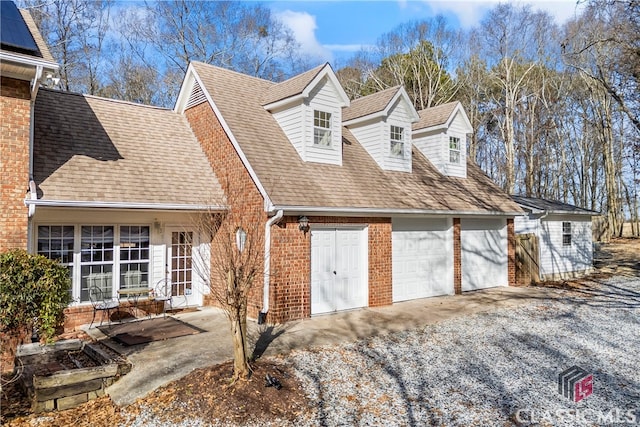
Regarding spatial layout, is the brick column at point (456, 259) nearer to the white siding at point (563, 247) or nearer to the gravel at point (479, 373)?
the gravel at point (479, 373)

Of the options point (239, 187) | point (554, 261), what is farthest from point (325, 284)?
point (554, 261)

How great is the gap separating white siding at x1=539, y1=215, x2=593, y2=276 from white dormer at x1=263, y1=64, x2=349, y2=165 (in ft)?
33.1

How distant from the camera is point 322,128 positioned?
1212 cm

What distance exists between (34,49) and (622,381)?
1106cm

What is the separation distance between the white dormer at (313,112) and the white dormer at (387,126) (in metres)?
1.59

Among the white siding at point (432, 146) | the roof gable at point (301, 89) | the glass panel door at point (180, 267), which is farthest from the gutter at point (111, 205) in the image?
the white siding at point (432, 146)

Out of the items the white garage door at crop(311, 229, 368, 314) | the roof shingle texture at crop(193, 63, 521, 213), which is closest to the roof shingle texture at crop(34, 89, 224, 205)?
the roof shingle texture at crop(193, 63, 521, 213)

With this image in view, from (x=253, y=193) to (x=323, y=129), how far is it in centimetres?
317

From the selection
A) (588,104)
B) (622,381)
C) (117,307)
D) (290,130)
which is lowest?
(622,381)

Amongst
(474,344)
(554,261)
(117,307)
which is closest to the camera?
(474,344)

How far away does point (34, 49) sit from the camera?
7668 mm

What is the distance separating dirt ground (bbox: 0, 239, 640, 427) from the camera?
533 centimetres

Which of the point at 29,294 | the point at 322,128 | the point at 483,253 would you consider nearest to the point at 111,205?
the point at 29,294

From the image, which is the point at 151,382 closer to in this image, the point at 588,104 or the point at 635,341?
the point at 635,341
